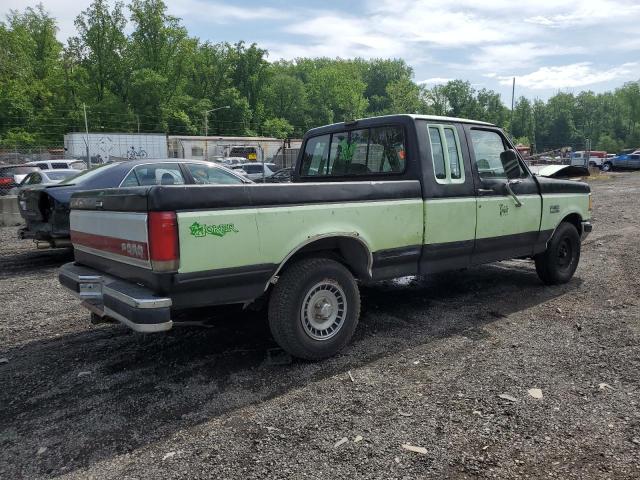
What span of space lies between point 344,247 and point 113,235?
186 centimetres

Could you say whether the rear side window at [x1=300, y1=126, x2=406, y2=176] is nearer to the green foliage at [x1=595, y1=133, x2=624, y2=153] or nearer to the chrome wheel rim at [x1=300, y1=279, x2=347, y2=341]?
the chrome wheel rim at [x1=300, y1=279, x2=347, y2=341]

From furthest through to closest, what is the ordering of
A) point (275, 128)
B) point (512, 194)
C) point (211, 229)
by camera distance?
point (275, 128), point (512, 194), point (211, 229)

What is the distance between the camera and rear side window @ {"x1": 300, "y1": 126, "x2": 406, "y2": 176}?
495cm

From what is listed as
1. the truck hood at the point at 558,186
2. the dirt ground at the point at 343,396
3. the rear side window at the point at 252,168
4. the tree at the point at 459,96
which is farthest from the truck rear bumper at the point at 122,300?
the tree at the point at 459,96

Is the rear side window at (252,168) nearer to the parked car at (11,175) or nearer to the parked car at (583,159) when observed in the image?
the parked car at (11,175)

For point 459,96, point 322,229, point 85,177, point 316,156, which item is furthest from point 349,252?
point 459,96

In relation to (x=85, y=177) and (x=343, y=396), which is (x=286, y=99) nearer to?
(x=85, y=177)

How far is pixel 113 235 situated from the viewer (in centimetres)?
370

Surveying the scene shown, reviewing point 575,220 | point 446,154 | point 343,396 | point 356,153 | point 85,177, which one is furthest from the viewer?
point 85,177

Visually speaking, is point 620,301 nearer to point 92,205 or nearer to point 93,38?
point 92,205

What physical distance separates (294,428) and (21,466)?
1.55 m

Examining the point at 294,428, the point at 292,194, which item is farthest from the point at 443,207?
the point at 294,428

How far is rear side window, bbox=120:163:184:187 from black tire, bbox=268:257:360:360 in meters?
4.37

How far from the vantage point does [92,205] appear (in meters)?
4.06
